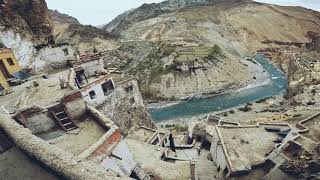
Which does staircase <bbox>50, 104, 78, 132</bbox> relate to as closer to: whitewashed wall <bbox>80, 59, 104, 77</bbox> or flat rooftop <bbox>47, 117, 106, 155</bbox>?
flat rooftop <bbox>47, 117, 106, 155</bbox>

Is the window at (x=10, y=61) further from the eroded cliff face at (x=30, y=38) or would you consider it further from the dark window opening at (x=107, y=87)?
the dark window opening at (x=107, y=87)

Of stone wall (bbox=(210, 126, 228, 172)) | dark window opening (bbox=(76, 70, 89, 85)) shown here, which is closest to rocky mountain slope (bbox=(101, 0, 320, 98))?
stone wall (bbox=(210, 126, 228, 172))

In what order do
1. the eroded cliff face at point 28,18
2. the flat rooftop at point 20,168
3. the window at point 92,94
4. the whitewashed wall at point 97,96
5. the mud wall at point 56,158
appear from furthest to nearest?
the eroded cliff face at point 28,18
the window at point 92,94
the whitewashed wall at point 97,96
the flat rooftop at point 20,168
the mud wall at point 56,158

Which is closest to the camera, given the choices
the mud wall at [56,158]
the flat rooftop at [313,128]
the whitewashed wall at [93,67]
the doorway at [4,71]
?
the mud wall at [56,158]

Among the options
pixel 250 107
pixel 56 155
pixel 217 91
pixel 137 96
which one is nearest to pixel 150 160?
pixel 137 96

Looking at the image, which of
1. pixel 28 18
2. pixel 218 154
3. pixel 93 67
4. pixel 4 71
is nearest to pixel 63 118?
pixel 4 71

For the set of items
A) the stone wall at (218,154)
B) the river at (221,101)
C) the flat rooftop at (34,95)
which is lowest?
the river at (221,101)

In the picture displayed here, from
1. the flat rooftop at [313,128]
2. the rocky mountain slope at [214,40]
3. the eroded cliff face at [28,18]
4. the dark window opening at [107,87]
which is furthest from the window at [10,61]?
the rocky mountain slope at [214,40]
